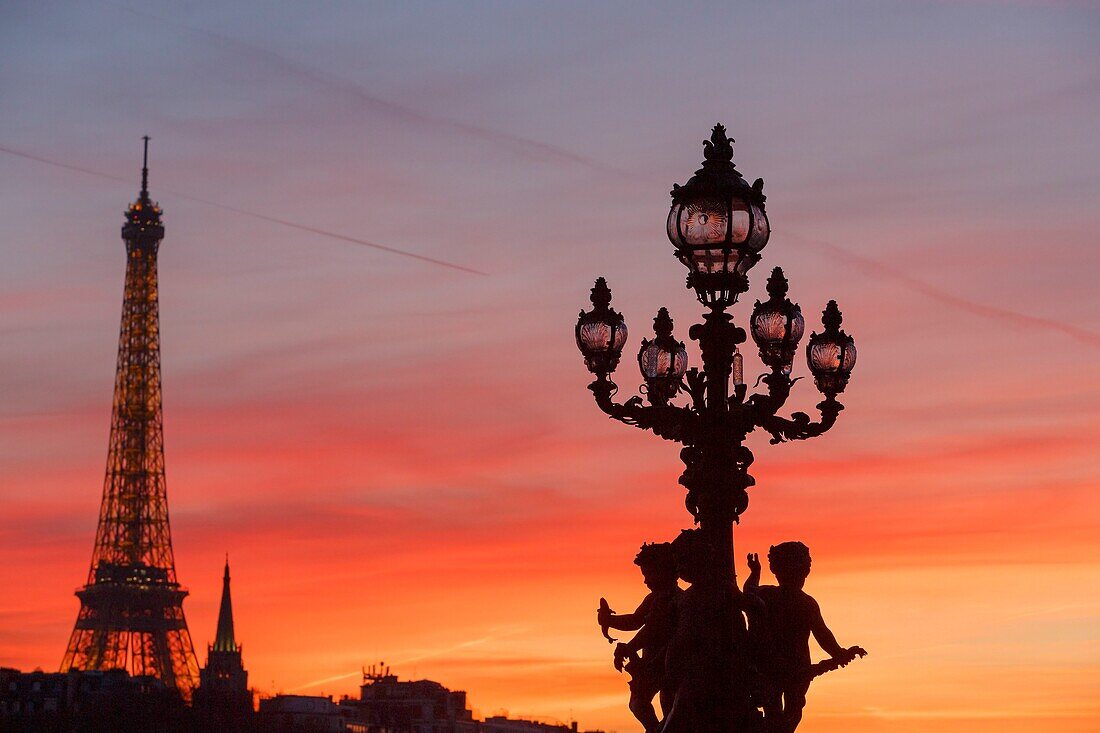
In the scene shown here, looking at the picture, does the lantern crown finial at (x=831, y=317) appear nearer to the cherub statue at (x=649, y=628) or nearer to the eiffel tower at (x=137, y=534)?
the cherub statue at (x=649, y=628)

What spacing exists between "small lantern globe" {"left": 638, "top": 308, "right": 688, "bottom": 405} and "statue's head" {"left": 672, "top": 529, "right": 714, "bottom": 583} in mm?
3766

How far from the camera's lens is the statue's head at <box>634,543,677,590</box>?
25.0 metres

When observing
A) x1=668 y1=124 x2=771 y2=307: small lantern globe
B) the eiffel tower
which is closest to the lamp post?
x1=668 y1=124 x2=771 y2=307: small lantern globe

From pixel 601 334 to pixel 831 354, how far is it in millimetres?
2209

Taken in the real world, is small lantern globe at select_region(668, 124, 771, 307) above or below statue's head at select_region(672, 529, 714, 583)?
above

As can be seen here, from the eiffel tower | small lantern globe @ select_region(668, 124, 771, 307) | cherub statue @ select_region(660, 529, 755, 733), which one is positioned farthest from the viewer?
the eiffel tower

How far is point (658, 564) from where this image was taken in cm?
2500

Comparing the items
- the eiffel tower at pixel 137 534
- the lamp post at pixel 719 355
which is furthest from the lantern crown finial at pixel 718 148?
the eiffel tower at pixel 137 534

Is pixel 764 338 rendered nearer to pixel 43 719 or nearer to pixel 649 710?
pixel 649 710

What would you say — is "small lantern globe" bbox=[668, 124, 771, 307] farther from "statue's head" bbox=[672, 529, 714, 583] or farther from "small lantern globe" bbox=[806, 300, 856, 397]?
"statue's head" bbox=[672, 529, 714, 583]

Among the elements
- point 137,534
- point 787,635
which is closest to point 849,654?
point 787,635

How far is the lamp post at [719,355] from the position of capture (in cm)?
2648

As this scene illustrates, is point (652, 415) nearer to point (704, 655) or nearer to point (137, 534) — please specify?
point (704, 655)

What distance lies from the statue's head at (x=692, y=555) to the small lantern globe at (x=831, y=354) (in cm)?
404
